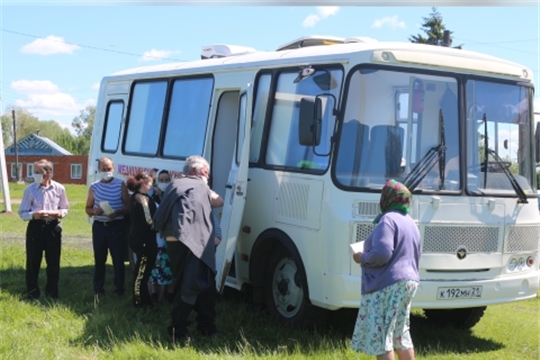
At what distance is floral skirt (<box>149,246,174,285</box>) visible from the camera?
8953mm

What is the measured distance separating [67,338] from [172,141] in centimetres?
376

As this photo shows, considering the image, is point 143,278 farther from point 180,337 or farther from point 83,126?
point 83,126

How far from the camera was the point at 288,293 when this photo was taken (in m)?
8.21

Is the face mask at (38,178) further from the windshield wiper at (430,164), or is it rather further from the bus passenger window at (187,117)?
the windshield wiper at (430,164)

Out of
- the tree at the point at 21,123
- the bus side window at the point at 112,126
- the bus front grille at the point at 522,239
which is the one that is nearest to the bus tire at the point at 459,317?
the bus front grille at the point at 522,239

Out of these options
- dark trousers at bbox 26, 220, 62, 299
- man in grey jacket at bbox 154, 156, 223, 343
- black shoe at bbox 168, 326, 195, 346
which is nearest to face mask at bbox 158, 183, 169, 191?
dark trousers at bbox 26, 220, 62, 299

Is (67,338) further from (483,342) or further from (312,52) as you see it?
(483,342)

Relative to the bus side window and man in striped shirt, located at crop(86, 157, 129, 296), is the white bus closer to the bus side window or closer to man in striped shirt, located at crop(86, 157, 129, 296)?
man in striped shirt, located at crop(86, 157, 129, 296)

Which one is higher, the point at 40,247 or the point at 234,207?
the point at 234,207

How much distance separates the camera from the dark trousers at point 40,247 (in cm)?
941

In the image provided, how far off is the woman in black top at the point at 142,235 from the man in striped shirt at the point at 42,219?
105cm

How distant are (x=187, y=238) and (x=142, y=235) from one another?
67.6 inches

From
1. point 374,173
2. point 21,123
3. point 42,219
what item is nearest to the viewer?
Answer: point 374,173

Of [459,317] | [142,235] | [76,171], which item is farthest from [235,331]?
[76,171]
